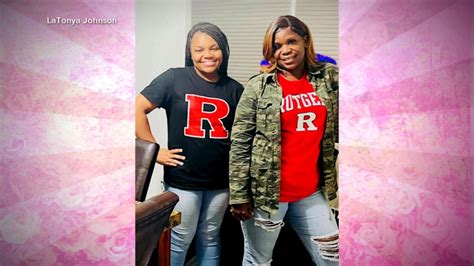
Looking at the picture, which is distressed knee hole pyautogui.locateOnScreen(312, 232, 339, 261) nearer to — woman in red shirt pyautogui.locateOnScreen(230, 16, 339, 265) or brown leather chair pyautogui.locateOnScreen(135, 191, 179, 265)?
woman in red shirt pyautogui.locateOnScreen(230, 16, 339, 265)

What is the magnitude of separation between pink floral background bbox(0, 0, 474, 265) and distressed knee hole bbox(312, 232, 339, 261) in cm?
5

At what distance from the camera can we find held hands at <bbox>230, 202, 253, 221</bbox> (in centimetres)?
198

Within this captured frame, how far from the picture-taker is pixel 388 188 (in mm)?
1965

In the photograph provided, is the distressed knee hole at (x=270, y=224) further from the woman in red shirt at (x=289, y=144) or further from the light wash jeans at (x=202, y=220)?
the light wash jeans at (x=202, y=220)

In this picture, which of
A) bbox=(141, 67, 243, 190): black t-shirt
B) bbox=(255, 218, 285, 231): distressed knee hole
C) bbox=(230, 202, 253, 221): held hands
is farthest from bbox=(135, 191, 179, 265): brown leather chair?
bbox=(255, 218, 285, 231): distressed knee hole

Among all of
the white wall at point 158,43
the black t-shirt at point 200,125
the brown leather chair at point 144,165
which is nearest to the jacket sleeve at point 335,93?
the black t-shirt at point 200,125

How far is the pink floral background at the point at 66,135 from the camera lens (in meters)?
2.12

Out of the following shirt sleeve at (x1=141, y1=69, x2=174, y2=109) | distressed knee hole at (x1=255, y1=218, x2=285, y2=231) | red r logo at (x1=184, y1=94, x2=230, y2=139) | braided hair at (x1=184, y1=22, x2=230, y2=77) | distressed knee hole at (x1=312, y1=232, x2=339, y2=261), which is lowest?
distressed knee hole at (x1=312, y1=232, x2=339, y2=261)

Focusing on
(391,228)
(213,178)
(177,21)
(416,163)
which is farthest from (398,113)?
(177,21)

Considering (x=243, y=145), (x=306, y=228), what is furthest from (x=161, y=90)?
(x=306, y=228)

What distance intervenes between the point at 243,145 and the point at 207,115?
215mm

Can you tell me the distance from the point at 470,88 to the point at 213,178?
1210 millimetres

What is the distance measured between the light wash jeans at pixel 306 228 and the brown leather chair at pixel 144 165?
497 millimetres

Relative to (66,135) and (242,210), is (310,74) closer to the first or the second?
(242,210)
